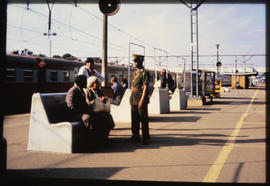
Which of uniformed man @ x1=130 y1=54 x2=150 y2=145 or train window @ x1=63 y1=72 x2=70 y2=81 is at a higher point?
train window @ x1=63 y1=72 x2=70 y2=81

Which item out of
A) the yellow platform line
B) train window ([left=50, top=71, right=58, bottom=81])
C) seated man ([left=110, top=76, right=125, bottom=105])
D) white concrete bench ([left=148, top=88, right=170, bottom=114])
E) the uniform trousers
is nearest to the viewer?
the yellow platform line

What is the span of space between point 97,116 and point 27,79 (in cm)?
1099

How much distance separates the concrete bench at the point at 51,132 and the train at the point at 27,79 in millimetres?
7890

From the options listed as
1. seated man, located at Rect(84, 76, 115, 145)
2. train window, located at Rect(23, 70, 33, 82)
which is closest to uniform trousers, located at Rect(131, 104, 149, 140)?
seated man, located at Rect(84, 76, 115, 145)

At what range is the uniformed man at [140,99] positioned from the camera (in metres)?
6.25

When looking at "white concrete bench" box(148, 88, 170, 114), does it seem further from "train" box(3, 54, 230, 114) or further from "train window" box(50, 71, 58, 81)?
"train window" box(50, 71, 58, 81)

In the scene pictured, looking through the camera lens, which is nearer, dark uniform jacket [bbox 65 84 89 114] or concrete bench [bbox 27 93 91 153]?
concrete bench [bbox 27 93 91 153]

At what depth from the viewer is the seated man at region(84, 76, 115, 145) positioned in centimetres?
577

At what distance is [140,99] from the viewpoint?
6.32 meters

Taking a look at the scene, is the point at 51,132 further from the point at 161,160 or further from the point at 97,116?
the point at 161,160

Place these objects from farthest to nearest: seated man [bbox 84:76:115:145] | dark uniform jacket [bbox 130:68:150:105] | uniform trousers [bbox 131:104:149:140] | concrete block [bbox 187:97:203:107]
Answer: concrete block [bbox 187:97:203:107] → dark uniform jacket [bbox 130:68:150:105] → uniform trousers [bbox 131:104:149:140] → seated man [bbox 84:76:115:145]

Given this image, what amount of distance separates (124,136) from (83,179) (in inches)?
130

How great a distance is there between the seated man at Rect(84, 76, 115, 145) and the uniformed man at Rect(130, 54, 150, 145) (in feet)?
1.94

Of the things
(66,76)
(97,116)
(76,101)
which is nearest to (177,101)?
(66,76)
